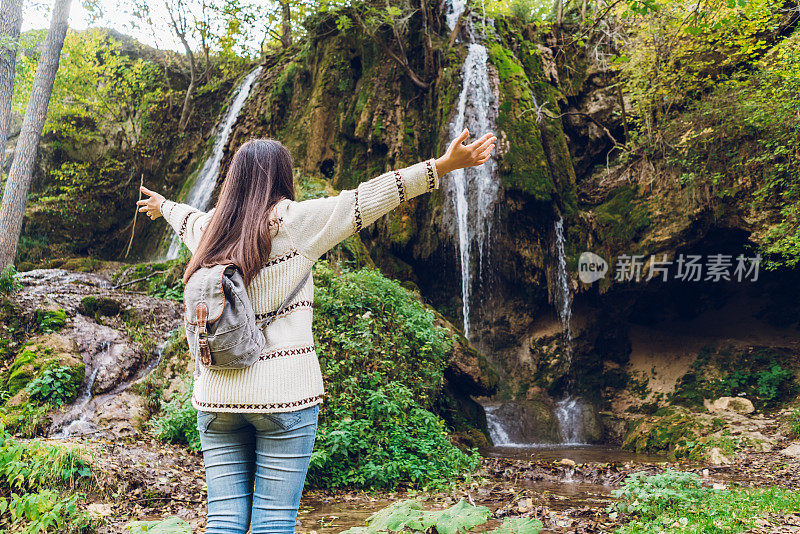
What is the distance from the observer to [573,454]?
8562 mm

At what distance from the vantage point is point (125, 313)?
30.0 feet

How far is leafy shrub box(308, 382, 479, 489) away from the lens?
540 cm

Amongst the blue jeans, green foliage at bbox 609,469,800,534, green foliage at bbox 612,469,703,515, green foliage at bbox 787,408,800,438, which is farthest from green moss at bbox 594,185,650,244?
the blue jeans

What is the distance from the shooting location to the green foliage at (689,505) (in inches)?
139

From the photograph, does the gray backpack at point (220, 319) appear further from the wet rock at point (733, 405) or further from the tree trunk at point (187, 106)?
the tree trunk at point (187, 106)

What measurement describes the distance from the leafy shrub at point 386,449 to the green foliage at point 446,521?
9.59 ft

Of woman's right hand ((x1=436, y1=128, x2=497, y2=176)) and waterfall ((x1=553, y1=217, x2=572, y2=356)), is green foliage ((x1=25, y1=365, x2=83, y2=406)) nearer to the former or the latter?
woman's right hand ((x1=436, y1=128, x2=497, y2=176))

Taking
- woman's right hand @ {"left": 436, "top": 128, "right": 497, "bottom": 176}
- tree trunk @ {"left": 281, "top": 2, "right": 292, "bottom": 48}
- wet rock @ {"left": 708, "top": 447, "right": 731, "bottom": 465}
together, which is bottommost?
wet rock @ {"left": 708, "top": 447, "right": 731, "bottom": 465}

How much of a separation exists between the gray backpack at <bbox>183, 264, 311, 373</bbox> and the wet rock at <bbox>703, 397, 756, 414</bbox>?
34.0 ft

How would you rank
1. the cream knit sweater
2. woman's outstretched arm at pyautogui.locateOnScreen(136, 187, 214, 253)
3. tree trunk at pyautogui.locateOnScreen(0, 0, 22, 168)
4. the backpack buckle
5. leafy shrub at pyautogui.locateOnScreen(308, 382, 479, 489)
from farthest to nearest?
tree trunk at pyautogui.locateOnScreen(0, 0, 22, 168), leafy shrub at pyautogui.locateOnScreen(308, 382, 479, 489), woman's outstretched arm at pyautogui.locateOnScreen(136, 187, 214, 253), the cream knit sweater, the backpack buckle

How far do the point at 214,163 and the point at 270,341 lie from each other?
15.0 meters

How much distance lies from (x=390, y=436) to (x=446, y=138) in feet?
26.0

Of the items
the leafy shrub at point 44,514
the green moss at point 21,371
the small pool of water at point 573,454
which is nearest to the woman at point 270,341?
the leafy shrub at point 44,514

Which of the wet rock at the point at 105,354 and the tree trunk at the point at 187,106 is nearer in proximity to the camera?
the wet rock at the point at 105,354
